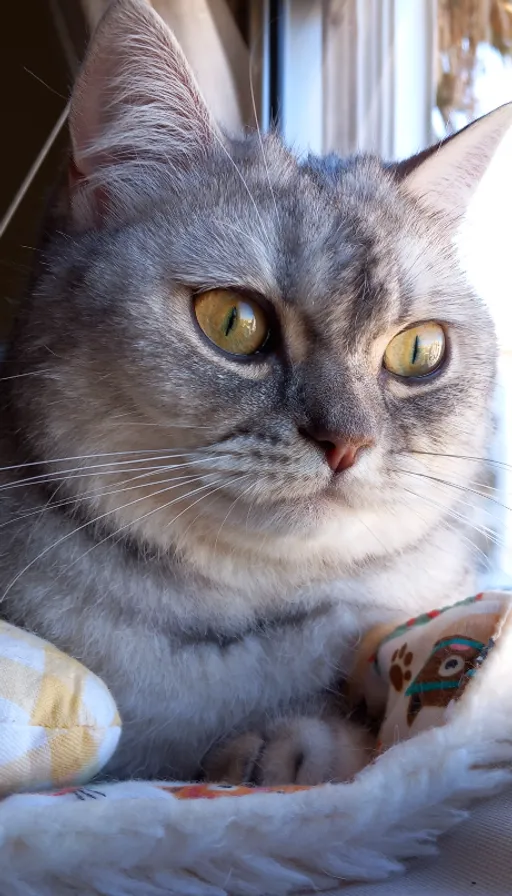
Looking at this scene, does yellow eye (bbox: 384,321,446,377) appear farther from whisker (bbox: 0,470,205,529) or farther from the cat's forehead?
whisker (bbox: 0,470,205,529)

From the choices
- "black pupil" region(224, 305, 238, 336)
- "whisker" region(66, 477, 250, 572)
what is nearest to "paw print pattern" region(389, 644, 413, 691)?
"whisker" region(66, 477, 250, 572)

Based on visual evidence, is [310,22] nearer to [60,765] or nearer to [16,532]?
[16,532]

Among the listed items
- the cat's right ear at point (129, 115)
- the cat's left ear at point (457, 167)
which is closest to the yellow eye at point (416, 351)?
the cat's left ear at point (457, 167)

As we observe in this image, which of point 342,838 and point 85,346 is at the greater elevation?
point 85,346

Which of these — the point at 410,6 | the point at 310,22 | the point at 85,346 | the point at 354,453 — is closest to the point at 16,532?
the point at 85,346

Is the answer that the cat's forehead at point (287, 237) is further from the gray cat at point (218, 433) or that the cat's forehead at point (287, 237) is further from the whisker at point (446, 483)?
the whisker at point (446, 483)

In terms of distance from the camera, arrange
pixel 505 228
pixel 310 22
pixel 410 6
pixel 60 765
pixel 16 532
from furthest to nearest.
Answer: pixel 310 22 < pixel 410 6 < pixel 505 228 < pixel 16 532 < pixel 60 765
